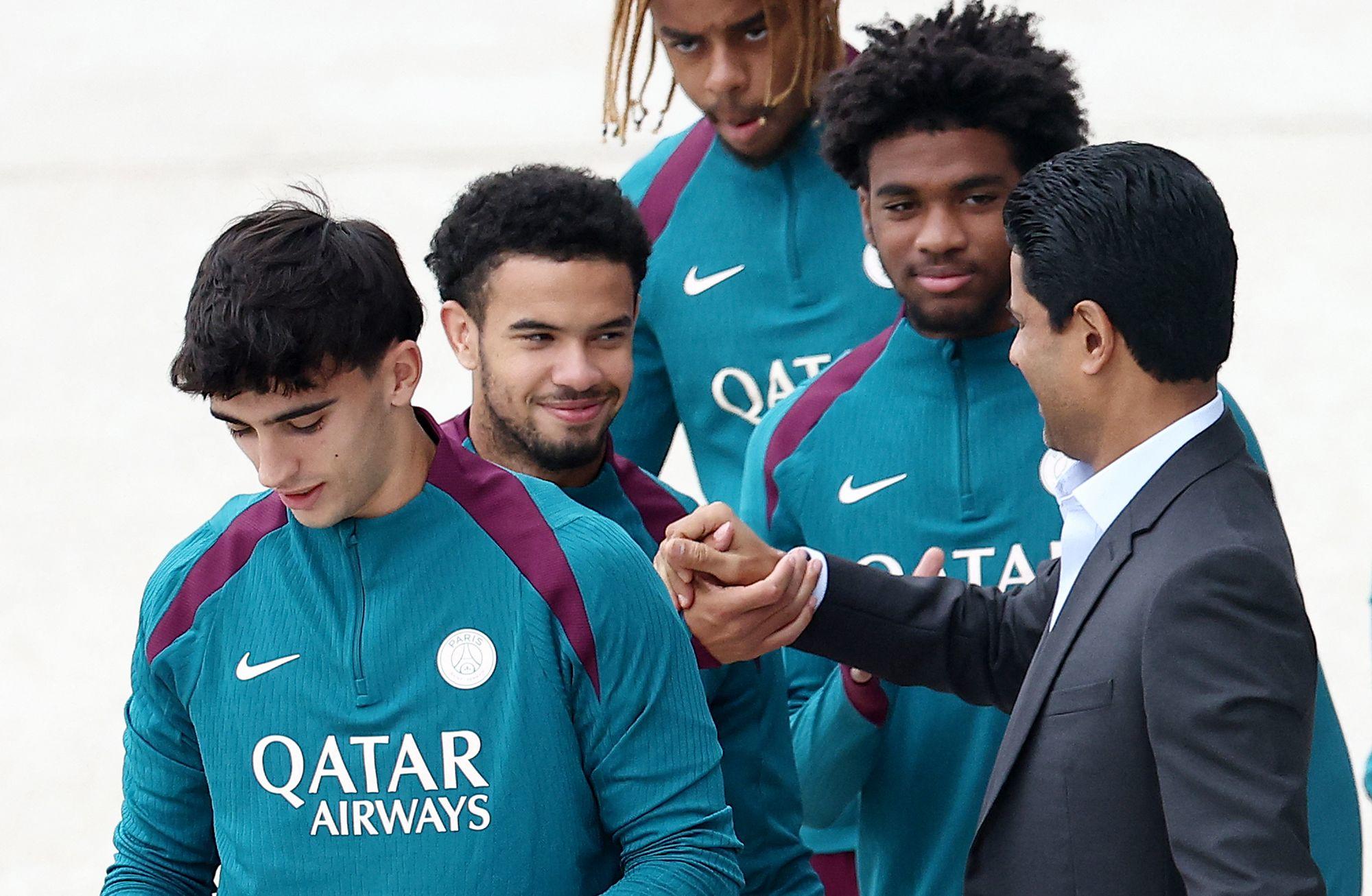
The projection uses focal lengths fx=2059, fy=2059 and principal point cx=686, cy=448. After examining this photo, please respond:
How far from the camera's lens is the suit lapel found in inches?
80.2

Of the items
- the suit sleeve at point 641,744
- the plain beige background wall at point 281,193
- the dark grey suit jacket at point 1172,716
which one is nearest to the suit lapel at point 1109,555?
the dark grey suit jacket at point 1172,716

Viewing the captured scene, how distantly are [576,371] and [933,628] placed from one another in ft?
1.79

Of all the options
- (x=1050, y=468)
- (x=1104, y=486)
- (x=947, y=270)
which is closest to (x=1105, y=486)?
(x=1104, y=486)

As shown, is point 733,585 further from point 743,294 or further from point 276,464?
point 743,294

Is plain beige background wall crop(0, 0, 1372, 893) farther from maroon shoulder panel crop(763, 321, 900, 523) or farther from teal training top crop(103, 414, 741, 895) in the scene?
teal training top crop(103, 414, 741, 895)

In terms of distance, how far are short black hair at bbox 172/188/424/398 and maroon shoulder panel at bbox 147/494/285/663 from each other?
19cm

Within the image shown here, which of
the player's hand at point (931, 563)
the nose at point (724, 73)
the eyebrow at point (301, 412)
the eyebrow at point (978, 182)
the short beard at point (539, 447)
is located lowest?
the player's hand at point (931, 563)

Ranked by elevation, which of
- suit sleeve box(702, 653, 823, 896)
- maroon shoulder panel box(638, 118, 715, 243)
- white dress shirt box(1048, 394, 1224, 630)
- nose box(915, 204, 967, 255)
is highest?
maroon shoulder panel box(638, 118, 715, 243)

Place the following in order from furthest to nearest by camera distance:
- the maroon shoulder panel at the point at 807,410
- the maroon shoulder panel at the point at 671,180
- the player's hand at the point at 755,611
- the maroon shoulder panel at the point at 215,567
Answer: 1. the maroon shoulder panel at the point at 671,180
2. the maroon shoulder panel at the point at 807,410
3. the player's hand at the point at 755,611
4. the maroon shoulder panel at the point at 215,567

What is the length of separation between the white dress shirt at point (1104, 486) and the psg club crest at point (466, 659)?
586mm

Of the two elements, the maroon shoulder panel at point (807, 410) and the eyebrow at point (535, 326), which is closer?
the eyebrow at point (535, 326)

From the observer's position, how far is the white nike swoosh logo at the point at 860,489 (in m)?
2.74

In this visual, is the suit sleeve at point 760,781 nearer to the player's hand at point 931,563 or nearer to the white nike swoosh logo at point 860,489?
the player's hand at point 931,563

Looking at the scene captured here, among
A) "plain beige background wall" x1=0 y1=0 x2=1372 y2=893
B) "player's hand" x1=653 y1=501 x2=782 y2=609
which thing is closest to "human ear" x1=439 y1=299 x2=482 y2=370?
"player's hand" x1=653 y1=501 x2=782 y2=609
